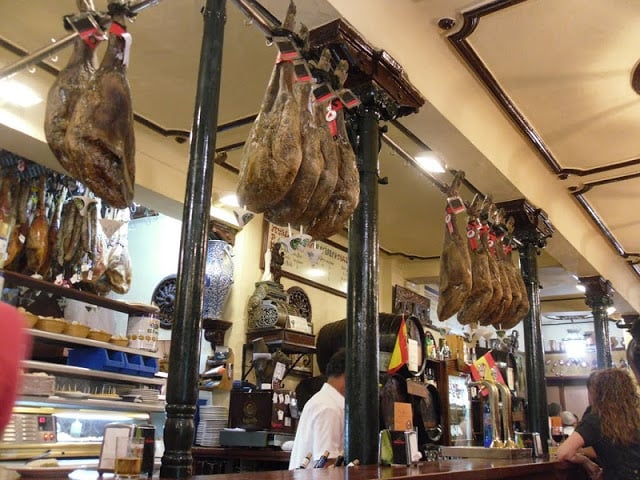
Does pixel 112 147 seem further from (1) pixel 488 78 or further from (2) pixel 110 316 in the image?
(2) pixel 110 316

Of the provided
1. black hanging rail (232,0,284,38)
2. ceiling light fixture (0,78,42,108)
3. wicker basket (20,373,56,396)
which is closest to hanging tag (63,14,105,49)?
Answer: black hanging rail (232,0,284,38)

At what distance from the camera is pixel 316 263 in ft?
22.7

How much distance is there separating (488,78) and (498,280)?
1.52 metres

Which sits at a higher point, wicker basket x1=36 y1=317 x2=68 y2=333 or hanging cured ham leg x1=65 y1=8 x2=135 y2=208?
hanging cured ham leg x1=65 y1=8 x2=135 y2=208

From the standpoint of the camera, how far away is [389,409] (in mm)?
3719

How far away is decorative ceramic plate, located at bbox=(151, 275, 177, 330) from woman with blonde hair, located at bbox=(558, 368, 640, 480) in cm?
463

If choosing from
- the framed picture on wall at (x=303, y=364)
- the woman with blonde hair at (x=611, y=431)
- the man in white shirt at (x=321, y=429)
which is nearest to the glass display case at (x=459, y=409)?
the framed picture on wall at (x=303, y=364)

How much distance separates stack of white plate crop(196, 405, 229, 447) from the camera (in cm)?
613

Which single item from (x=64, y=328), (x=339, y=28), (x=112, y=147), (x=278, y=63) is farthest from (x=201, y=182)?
(x=64, y=328)

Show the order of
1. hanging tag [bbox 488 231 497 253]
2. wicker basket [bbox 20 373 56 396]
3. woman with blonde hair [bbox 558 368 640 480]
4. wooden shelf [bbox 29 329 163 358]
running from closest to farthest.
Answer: woman with blonde hair [bbox 558 368 640 480], wicker basket [bbox 20 373 56 396], hanging tag [bbox 488 231 497 253], wooden shelf [bbox 29 329 163 358]

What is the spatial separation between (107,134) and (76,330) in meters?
3.71

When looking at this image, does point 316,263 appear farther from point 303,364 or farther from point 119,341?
point 119,341

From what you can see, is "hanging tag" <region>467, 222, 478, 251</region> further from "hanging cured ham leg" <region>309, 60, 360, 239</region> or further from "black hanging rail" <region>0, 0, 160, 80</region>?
"black hanging rail" <region>0, 0, 160, 80</region>

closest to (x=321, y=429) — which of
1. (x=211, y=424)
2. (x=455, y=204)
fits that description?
(x=455, y=204)
